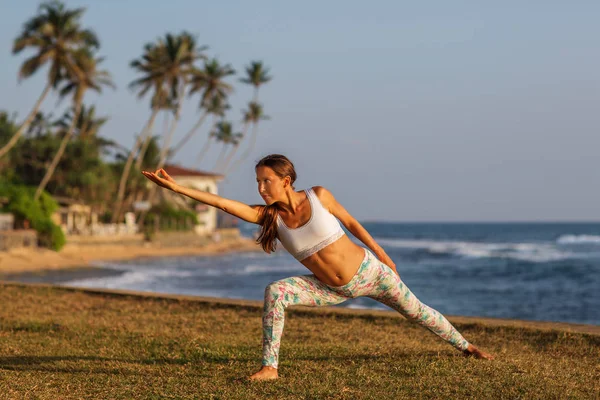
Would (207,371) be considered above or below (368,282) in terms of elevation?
below

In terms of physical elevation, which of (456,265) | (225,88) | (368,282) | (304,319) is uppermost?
(225,88)

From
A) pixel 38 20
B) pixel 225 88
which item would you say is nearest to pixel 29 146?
pixel 38 20

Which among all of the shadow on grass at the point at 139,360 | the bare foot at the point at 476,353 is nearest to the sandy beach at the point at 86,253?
the shadow on grass at the point at 139,360

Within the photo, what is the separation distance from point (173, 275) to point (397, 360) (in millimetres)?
27711

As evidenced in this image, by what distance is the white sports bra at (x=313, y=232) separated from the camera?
4.61 m

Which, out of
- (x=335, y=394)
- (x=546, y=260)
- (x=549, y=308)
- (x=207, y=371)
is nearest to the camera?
(x=335, y=394)

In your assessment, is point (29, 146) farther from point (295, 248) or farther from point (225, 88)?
point (295, 248)

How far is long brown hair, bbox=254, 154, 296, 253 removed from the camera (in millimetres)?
4668

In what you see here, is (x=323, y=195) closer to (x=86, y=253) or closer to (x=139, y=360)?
(x=139, y=360)

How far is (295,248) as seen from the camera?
4676 millimetres

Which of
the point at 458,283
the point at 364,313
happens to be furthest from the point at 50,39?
the point at 364,313

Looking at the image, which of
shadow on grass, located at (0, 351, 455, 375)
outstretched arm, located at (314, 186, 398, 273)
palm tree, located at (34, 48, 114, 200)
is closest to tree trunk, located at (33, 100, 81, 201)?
palm tree, located at (34, 48, 114, 200)

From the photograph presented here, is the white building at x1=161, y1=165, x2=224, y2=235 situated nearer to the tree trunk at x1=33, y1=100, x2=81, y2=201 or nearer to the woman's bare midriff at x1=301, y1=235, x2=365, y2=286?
the tree trunk at x1=33, y1=100, x2=81, y2=201

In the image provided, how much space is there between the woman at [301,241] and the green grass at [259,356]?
1.68 ft
